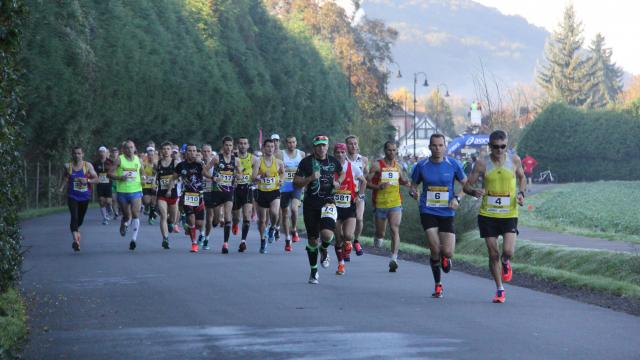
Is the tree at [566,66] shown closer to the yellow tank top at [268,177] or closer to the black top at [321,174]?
the yellow tank top at [268,177]

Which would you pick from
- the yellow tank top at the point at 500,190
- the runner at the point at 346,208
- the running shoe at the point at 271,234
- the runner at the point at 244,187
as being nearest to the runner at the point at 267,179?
the runner at the point at 244,187

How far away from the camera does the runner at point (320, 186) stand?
16.2 meters

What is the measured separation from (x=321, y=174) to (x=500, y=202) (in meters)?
2.97

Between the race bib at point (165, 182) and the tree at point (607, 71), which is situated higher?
the tree at point (607, 71)

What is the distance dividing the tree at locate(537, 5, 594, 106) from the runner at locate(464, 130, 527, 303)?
12598 cm

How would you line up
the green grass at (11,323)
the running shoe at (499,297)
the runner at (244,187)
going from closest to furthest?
the green grass at (11,323) → the running shoe at (499,297) → the runner at (244,187)

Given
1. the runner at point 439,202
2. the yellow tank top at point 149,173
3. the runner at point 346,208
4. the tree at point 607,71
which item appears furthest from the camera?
the tree at point 607,71

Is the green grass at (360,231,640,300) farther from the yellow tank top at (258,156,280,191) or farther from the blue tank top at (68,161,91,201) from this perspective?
the blue tank top at (68,161,91,201)

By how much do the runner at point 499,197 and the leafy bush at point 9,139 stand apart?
16.6ft

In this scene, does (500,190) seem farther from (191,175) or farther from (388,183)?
(191,175)

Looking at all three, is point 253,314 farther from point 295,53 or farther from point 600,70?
point 600,70

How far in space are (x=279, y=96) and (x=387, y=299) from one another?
227ft

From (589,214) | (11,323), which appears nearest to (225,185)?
(11,323)

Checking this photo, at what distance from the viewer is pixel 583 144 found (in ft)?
322
